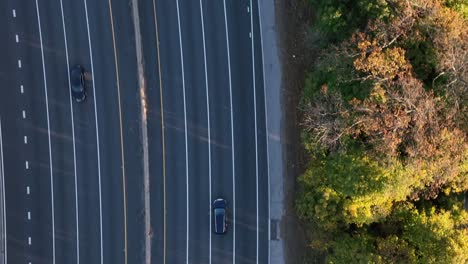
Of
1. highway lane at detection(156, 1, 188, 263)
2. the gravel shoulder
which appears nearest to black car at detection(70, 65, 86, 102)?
highway lane at detection(156, 1, 188, 263)

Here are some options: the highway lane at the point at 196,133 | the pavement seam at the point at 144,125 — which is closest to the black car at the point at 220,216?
the highway lane at the point at 196,133

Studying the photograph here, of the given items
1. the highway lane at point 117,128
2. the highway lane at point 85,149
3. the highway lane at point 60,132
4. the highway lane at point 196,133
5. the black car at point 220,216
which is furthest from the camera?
the highway lane at point 60,132

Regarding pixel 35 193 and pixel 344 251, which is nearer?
pixel 344 251

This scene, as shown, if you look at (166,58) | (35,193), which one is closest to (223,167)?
(166,58)

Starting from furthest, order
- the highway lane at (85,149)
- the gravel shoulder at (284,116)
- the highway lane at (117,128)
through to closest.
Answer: the highway lane at (85,149), the highway lane at (117,128), the gravel shoulder at (284,116)

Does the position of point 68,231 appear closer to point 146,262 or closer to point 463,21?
point 146,262

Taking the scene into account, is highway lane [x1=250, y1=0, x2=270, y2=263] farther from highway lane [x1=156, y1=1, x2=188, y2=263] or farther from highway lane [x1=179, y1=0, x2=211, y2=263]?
highway lane [x1=156, y1=1, x2=188, y2=263]

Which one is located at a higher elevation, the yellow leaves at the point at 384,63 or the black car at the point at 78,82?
the yellow leaves at the point at 384,63

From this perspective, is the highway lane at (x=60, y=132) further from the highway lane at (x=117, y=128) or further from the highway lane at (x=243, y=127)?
the highway lane at (x=243, y=127)
